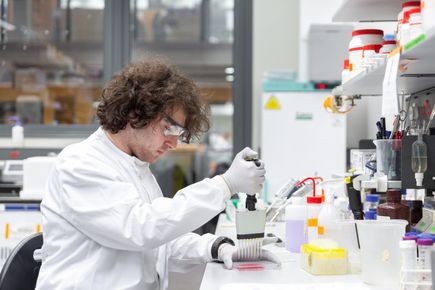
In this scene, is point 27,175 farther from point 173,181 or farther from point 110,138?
point 173,181

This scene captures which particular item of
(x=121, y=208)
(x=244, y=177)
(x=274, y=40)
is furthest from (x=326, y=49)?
(x=121, y=208)

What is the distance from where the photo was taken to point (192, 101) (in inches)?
73.1

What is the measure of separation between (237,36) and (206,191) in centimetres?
301

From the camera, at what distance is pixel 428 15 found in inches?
48.3

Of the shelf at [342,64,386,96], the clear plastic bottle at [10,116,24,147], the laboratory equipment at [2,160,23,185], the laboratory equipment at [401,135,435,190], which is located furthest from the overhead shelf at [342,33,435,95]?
the clear plastic bottle at [10,116,24,147]

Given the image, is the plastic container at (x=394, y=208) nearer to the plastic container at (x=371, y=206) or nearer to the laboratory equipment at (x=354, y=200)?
the plastic container at (x=371, y=206)

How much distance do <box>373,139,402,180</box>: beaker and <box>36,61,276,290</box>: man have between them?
1.14 feet

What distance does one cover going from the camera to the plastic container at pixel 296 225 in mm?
2035

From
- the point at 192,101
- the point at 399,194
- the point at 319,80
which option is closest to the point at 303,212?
the point at 399,194

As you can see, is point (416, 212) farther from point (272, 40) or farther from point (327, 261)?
point (272, 40)

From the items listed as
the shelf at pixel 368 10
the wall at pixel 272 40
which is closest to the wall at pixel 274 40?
the wall at pixel 272 40

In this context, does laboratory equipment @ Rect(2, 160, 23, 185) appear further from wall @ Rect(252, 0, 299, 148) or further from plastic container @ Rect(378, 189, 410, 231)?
plastic container @ Rect(378, 189, 410, 231)

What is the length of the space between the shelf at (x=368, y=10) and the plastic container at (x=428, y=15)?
65 centimetres

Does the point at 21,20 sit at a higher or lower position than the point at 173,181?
higher
